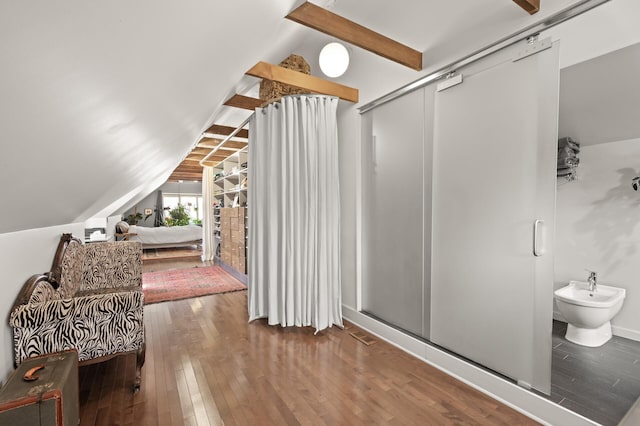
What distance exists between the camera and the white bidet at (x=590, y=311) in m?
2.42

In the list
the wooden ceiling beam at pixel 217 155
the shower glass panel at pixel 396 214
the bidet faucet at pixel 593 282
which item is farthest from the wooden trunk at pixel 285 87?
the bidet faucet at pixel 593 282

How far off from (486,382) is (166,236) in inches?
335

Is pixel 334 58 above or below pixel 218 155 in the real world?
above

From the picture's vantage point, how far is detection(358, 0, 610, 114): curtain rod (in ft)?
5.11

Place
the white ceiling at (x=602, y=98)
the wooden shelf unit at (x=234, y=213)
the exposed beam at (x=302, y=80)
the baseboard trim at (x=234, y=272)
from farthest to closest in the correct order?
the wooden shelf unit at (x=234, y=213)
the baseboard trim at (x=234, y=272)
the exposed beam at (x=302, y=80)
the white ceiling at (x=602, y=98)

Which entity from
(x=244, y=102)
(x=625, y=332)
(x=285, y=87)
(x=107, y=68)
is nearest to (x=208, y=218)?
(x=244, y=102)

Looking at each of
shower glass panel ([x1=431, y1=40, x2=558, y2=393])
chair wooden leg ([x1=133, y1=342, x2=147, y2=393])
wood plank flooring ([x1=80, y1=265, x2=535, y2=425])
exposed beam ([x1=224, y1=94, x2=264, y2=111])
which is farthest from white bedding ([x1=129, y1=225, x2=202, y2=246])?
shower glass panel ([x1=431, y1=40, x2=558, y2=393])

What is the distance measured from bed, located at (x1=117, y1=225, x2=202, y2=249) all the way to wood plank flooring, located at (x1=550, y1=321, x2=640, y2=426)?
8.54 metres

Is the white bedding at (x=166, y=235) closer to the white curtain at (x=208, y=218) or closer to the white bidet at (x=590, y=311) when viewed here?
the white curtain at (x=208, y=218)

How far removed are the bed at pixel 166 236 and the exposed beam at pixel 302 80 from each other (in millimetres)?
7176

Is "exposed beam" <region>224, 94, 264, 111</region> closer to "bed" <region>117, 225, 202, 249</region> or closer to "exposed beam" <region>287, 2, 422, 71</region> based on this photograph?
"exposed beam" <region>287, 2, 422, 71</region>

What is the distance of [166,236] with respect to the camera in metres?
8.44

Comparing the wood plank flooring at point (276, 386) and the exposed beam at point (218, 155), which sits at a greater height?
the exposed beam at point (218, 155)

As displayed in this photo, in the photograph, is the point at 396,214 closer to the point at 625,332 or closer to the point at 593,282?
the point at 593,282
